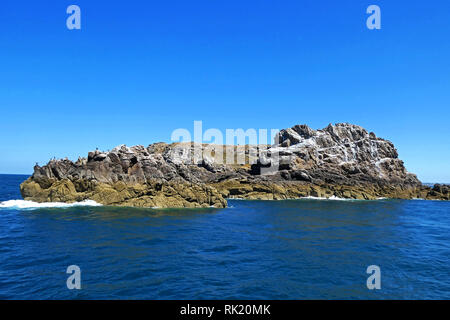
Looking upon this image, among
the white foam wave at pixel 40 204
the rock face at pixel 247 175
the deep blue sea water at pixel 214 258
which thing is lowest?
the deep blue sea water at pixel 214 258

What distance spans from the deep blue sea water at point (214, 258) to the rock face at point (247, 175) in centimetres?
1317

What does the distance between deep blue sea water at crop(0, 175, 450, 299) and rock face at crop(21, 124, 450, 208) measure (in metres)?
13.2

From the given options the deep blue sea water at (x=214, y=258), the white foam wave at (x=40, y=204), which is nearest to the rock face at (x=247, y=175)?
the white foam wave at (x=40, y=204)

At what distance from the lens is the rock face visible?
2061 inches

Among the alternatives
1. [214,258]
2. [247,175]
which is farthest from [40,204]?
[247,175]

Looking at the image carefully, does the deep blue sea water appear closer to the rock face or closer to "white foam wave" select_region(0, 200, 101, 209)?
"white foam wave" select_region(0, 200, 101, 209)

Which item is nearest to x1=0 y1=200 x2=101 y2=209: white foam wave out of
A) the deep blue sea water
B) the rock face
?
the rock face

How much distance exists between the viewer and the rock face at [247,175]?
172ft

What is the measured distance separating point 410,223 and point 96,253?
150ft

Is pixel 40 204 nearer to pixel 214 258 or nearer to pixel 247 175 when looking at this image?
pixel 214 258

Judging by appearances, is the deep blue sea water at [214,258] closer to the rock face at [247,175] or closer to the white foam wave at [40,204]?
the white foam wave at [40,204]

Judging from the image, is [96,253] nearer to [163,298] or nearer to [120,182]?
[163,298]

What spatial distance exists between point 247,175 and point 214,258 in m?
68.9
